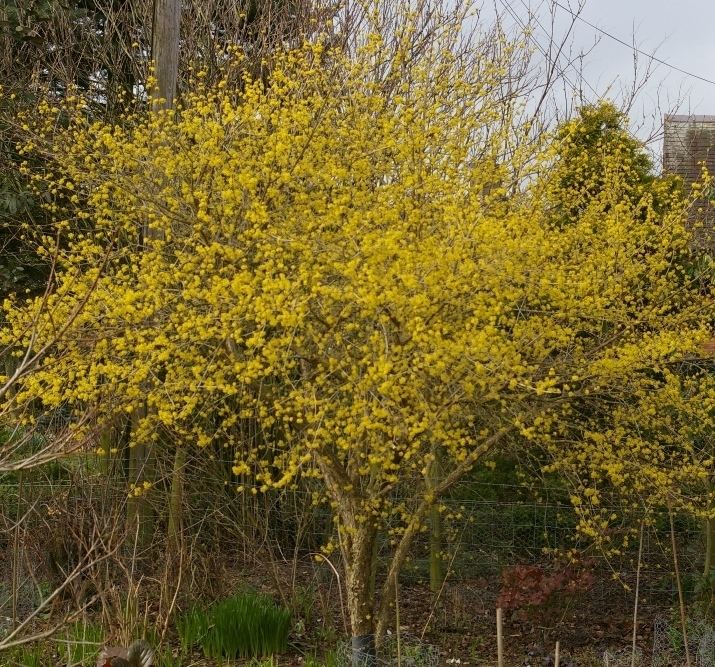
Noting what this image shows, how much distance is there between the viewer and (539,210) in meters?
5.38

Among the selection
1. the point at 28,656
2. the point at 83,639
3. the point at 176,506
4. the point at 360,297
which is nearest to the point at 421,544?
the point at 176,506

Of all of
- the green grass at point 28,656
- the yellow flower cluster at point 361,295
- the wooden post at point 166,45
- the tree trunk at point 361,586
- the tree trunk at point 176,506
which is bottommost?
the green grass at point 28,656

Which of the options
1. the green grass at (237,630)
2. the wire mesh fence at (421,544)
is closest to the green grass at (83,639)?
the green grass at (237,630)

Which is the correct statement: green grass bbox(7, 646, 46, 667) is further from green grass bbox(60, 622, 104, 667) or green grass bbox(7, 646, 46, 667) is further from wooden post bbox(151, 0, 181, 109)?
wooden post bbox(151, 0, 181, 109)

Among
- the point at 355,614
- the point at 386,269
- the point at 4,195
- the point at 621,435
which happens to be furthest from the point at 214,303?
the point at 4,195

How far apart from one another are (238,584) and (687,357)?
3.37m

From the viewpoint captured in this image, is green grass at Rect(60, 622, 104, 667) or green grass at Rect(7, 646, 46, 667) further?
green grass at Rect(60, 622, 104, 667)

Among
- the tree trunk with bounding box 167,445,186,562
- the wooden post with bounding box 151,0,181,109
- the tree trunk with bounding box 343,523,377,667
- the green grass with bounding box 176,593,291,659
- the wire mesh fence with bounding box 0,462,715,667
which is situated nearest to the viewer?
the tree trunk with bounding box 343,523,377,667

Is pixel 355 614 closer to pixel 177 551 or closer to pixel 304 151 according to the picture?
pixel 177 551

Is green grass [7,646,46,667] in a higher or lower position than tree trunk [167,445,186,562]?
lower

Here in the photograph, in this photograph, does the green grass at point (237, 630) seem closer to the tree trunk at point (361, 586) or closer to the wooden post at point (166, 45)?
the tree trunk at point (361, 586)

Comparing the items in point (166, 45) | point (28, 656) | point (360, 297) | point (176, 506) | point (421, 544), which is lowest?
point (28, 656)

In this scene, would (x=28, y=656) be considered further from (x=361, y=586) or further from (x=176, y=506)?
(x=176, y=506)

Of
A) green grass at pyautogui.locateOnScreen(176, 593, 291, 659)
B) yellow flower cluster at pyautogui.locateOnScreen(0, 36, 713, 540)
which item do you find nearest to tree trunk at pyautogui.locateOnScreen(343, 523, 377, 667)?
yellow flower cluster at pyautogui.locateOnScreen(0, 36, 713, 540)
